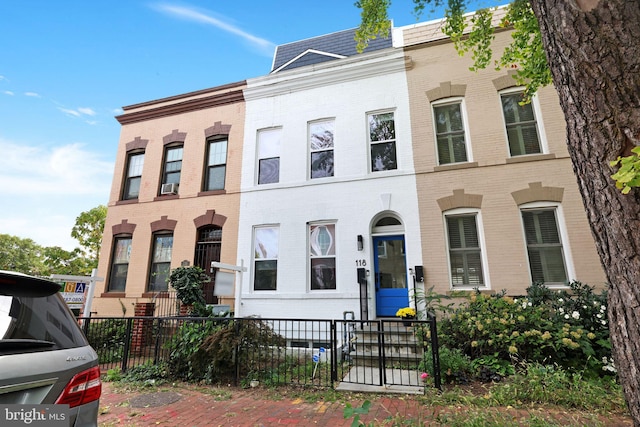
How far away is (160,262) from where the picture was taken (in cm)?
1065

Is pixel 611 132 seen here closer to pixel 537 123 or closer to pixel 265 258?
pixel 537 123

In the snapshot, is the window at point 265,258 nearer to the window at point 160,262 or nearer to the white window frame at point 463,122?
the window at point 160,262

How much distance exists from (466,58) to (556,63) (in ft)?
24.6

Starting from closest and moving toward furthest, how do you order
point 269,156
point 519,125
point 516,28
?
point 516,28
point 519,125
point 269,156

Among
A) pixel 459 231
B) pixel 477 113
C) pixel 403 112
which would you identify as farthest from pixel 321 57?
pixel 459 231

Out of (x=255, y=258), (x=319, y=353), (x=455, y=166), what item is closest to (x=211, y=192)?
(x=255, y=258)

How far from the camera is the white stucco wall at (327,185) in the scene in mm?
8570

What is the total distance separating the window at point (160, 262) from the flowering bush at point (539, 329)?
27.6ft

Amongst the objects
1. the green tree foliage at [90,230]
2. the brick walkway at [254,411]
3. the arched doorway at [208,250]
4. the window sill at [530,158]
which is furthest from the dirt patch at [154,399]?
the green tree foliage at [90,230]

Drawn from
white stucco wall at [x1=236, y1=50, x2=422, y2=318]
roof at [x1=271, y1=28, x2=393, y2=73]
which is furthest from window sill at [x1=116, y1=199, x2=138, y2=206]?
roof at [x1=271, y1=28, x2=393, y2=73]

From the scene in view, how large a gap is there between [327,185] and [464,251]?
3976 mm

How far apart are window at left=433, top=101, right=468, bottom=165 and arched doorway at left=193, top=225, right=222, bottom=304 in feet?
23.0

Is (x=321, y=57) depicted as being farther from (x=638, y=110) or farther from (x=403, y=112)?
(x=638, y=110)

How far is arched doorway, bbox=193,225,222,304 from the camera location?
10.0 meters
